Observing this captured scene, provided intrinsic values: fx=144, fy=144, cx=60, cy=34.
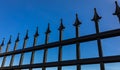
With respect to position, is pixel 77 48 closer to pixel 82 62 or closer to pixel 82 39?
pixel 82 39

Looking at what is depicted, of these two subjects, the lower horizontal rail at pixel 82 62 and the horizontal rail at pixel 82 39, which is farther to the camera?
the horizontal rail at pixel 82 39

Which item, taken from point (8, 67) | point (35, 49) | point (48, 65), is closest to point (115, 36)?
point (48, 65)

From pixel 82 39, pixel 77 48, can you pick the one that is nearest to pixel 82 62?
pixel 77 48

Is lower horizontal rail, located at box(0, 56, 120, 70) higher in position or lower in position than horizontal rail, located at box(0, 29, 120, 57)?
lower

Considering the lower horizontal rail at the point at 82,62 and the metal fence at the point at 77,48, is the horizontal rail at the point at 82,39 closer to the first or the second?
Answer: the metal fence at the point at 77,48

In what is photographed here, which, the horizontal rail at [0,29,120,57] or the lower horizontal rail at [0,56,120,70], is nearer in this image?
the lower horizontal rail at [0,56,120,70]

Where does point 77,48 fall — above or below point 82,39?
below

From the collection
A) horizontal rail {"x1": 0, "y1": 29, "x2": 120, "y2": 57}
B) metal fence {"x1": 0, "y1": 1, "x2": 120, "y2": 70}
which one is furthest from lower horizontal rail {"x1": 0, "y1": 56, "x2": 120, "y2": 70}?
horizontal rail {"x1": 0, "y1": 29, "x2": 120, "y2": 57}

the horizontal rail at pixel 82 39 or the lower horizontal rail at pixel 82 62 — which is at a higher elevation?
the horizontal rail at pixel 82 39

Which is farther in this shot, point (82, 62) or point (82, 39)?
point (82, 39)

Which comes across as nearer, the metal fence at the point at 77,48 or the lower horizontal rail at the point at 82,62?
the lower horizontal rail at the point at 82,62

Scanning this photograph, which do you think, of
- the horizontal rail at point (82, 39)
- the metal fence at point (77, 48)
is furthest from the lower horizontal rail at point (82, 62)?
the horizontal rail at point (82, 39)

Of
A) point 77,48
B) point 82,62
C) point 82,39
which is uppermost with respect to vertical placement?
point 82,39

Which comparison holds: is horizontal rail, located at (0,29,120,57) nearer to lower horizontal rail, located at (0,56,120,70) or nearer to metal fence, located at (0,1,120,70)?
metal fence, located at (0,1,120,70)
